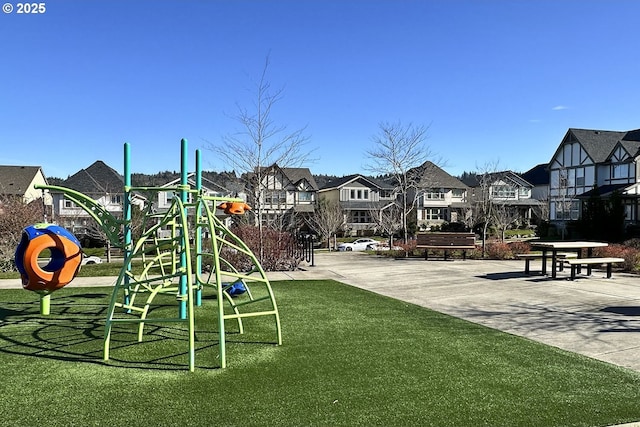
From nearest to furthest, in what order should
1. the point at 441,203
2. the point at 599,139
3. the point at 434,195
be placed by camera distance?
the point at 599,139, the point at 434,195, the point at 441,203

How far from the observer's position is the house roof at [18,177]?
160 ft

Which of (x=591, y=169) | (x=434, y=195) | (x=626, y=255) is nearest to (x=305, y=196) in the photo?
(x=434, y=195)

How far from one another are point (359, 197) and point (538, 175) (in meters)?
24.2

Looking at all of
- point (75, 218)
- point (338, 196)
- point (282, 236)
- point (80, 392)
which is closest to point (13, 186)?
point (75, 218)

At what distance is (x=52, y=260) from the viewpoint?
25.0 feet

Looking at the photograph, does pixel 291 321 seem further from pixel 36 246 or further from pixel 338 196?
pixel 338 196

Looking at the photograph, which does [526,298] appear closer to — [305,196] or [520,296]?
[520,296]

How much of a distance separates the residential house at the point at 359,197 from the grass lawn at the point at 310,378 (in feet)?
155

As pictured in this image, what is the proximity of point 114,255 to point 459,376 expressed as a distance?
116 ft

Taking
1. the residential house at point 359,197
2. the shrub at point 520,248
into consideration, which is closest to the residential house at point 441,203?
the residential house at point 359,197

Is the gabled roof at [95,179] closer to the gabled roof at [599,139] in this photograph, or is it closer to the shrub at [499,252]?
the shrub at [499,252]

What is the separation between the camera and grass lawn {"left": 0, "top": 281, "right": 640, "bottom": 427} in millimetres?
4273

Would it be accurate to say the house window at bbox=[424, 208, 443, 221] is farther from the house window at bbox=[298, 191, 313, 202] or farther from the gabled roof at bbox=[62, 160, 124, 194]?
the gabled roof at bbox=[62, 160, 124, 194]

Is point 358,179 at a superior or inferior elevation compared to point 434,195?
superior
